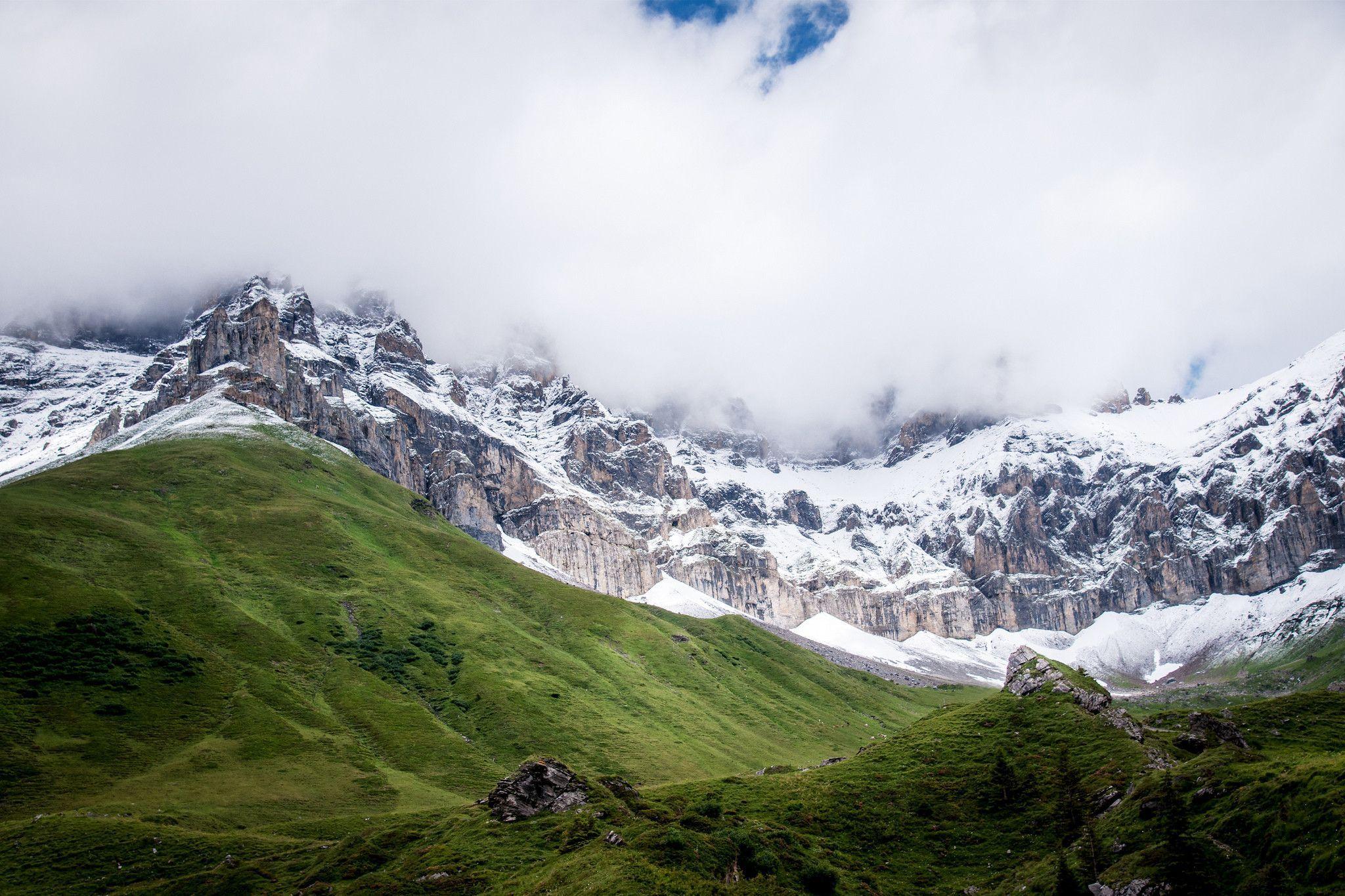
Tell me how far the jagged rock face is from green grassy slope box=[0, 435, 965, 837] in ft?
108

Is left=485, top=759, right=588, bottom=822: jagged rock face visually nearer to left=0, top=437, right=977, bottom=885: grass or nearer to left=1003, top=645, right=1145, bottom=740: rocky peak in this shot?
left=0, top=437, right=977, bottom=885: grass

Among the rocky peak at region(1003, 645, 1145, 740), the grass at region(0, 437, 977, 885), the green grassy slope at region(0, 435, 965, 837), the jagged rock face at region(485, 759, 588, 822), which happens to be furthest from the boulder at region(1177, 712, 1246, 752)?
the green grassy slope at region(0, 435, 965, 837)

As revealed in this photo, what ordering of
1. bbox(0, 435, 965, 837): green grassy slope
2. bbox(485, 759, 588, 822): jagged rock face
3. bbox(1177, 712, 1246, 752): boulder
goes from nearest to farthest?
bbox(1177, 712, 1246, 752): boulder, bbox(485, 759, 588, 822): jagged rock face, bbox(0, 435, 965, 837): green grassy slope

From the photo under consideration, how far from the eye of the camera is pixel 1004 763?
232 feet

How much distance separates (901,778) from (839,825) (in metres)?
10.8

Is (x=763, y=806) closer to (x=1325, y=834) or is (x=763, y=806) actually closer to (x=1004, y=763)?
(x=1004, y=763)

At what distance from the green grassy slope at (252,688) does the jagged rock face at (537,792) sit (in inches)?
1302

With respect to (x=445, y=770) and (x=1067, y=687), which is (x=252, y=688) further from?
(x=1067, y=687)

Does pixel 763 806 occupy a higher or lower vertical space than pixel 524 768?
lower

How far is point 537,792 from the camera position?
6912 cm

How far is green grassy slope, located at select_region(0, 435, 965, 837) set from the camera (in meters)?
100

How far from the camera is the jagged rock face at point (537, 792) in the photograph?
67.8 metres

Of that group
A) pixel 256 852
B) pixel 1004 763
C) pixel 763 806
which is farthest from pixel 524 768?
pixel 1004 763

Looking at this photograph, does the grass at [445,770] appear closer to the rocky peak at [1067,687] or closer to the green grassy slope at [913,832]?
the green grassy slope at [913,832]
